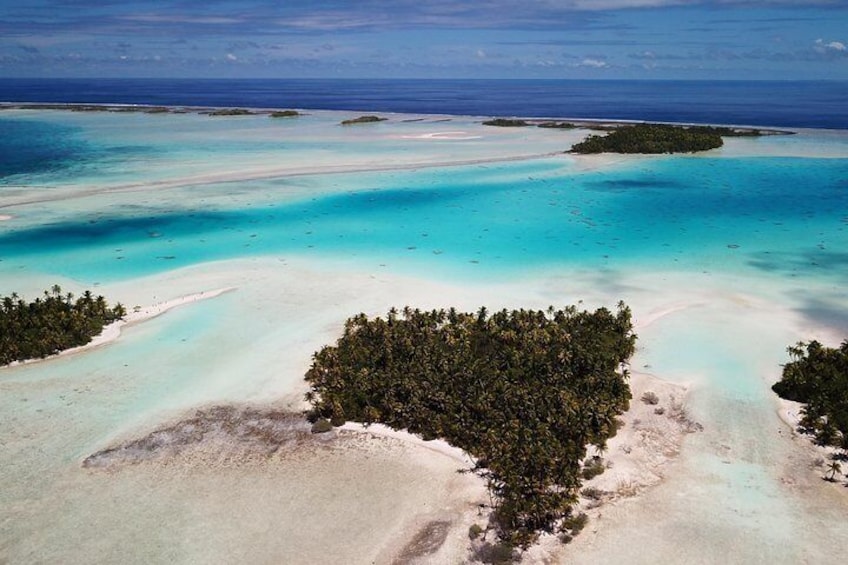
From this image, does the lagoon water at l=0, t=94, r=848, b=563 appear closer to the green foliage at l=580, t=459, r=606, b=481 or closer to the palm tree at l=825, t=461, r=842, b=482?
the palm tree at l=825, t=461, r=842, b=482

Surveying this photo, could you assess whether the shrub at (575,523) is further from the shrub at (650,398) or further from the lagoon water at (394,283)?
the shrub at (650,398)

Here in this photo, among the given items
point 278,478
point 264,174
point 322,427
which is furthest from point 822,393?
point 264,174

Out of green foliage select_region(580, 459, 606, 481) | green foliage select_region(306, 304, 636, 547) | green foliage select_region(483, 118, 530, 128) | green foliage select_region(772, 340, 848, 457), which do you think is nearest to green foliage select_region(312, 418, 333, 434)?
green foliage select_region(306, 304, 636, 547)

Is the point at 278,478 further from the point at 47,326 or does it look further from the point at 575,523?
the point at 47,326

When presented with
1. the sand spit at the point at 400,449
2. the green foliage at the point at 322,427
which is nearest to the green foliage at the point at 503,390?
the green foliage at the point at 322,427

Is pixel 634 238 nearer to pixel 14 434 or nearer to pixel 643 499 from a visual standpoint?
pixel 643 499
